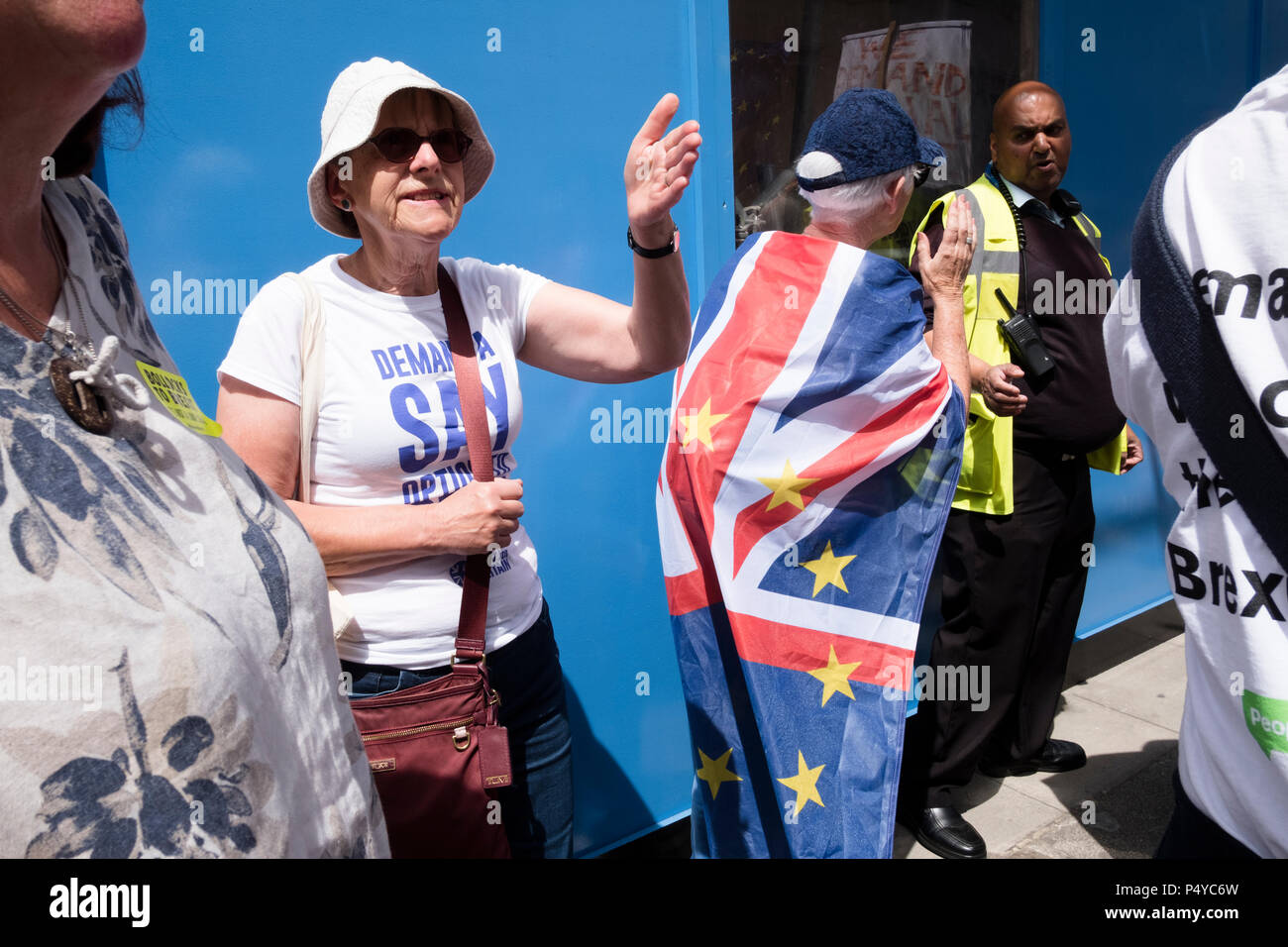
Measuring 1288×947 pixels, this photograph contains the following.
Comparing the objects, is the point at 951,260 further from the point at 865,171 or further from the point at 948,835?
the point at 948,835

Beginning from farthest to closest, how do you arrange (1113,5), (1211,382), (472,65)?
1. (1113,5)
2. (472,65)
3. (1211,382)

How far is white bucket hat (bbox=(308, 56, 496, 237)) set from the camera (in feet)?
5.29

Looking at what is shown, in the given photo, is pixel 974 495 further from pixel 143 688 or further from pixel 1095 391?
pixel 143 688

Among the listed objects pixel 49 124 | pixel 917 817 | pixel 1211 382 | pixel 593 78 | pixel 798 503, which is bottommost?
pixel 917 817

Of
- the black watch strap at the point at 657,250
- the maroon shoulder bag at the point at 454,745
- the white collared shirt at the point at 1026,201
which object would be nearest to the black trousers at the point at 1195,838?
the maroon shoulder bag at the point at 454,745

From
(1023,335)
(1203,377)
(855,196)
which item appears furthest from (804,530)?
(1023,335)

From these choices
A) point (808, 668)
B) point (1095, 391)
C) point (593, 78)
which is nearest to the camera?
point (808, 668)

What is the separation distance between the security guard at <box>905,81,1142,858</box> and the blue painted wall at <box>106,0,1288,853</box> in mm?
892

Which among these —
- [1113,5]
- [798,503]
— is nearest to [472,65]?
[798,503]

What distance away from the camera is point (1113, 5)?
4.21 m

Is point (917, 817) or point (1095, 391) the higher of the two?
point (1095, 391)

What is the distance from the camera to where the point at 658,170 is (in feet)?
5.43

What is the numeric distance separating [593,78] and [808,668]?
1.72 m

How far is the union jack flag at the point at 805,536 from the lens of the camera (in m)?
1.97
